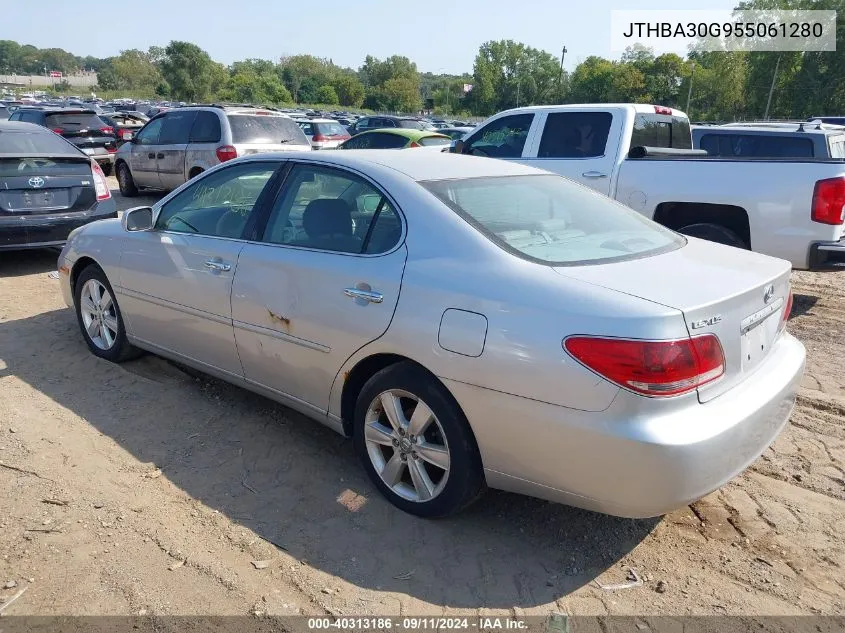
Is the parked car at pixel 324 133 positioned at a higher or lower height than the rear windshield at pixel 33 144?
lower

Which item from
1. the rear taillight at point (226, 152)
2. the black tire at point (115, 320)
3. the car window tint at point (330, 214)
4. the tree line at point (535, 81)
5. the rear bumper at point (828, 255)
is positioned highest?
the tree line at point (535, 81)

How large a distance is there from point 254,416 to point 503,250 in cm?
206

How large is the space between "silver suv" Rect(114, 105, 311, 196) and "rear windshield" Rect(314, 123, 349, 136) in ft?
18.9

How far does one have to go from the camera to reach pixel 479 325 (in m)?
2.73

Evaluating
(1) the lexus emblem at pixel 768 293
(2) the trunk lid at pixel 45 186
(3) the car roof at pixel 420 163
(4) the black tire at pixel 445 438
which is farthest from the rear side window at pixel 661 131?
(2) the trunk lid at pixel 45 186

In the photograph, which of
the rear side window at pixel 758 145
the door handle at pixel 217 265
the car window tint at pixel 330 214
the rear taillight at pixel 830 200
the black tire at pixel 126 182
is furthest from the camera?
the black tire at pixel 126 182

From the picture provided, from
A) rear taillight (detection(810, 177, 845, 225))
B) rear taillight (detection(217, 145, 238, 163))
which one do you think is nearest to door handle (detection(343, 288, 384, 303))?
rear taillight (detection(810, 177, 845, 225))

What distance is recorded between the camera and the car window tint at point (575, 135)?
298 inches

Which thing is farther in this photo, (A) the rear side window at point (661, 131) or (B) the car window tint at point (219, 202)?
(A) the rear side window at point (661, 131)

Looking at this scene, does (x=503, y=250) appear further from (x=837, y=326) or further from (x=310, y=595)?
(x=837, y=326)

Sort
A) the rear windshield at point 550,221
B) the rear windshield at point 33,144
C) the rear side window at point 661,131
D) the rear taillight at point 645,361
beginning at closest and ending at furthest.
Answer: the rear taillight at point 645,361
the rear windshield at point 550,221
the rear windshield at point 33,144
the rear side window at point 661,131

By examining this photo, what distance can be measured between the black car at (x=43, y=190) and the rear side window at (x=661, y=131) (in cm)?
607

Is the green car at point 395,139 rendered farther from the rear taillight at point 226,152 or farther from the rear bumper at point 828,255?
the rear bumper at point 828,255

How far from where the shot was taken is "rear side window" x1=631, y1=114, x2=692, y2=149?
304 inches
